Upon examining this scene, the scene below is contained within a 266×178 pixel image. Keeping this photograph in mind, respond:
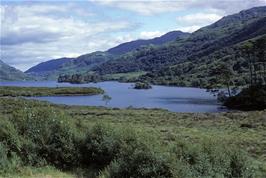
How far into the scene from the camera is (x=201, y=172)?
19031mm

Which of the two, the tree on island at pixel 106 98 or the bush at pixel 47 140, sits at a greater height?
the bush at pixel 47 140

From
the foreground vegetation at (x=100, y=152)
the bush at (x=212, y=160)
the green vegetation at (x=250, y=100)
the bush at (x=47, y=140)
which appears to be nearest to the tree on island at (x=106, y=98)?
the green vegetation at (x=250, y=100)

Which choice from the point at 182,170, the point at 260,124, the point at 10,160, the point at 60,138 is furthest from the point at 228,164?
the point at 260,124

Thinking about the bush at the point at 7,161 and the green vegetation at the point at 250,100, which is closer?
the bush at the point at 7,161

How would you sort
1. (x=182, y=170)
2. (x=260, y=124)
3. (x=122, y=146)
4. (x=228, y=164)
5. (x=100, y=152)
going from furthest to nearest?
(x=260, y=124), (x=100, y=152), (x=122, y=146), (x=228, y=164), (x=182, y=170)

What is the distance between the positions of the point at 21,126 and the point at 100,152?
5113 millimetres

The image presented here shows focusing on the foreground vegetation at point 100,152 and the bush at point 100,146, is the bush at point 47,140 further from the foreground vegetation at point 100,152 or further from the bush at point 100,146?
the bush at point 100,146

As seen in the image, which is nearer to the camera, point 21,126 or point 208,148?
point 208,148

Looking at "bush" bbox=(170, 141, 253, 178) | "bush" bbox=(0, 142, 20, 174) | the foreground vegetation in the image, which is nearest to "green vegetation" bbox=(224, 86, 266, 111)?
the foreground vegetation

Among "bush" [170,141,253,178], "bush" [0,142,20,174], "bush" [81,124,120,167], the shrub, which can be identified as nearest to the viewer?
the shrub

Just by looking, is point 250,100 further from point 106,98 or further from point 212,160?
point 212,160

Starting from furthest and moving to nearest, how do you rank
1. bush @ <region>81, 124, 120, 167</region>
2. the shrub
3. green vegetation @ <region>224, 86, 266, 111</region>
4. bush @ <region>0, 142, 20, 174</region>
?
green vegetation @ <region>224, 86, 266, 111</region> < bush @ <region>81, 124, 120, 167</region> < bush @ <region>0, 142, 20, 174</region> < the shrub

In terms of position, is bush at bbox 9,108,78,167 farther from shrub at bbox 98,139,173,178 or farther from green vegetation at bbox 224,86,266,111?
green vegetation at bbox 224,86,266,111

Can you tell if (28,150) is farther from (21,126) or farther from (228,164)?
(228,164)
